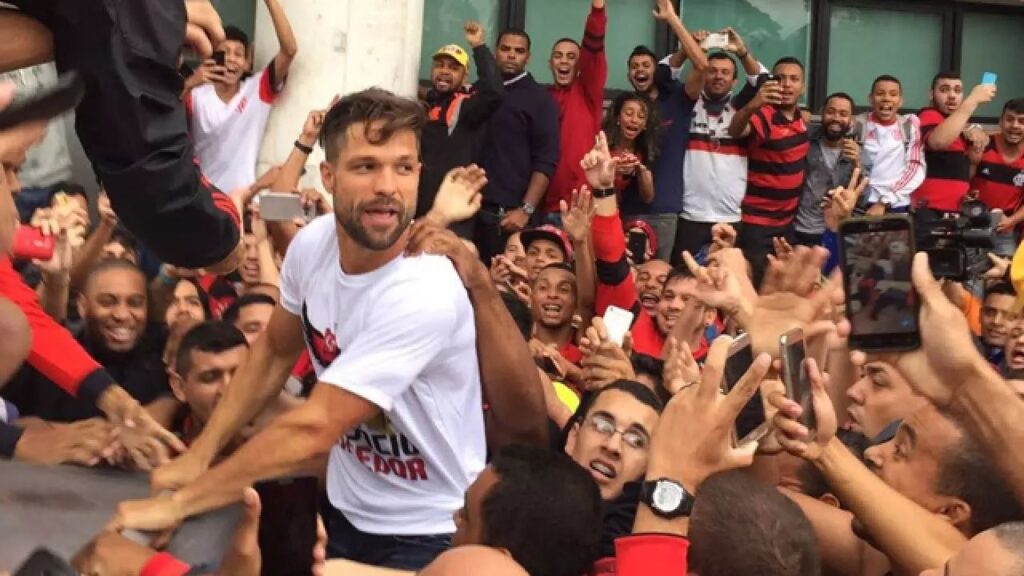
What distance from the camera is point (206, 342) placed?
4102 millimetres

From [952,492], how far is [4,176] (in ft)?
6.64

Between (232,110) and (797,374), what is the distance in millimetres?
5298

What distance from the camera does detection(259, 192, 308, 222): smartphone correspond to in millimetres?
4781

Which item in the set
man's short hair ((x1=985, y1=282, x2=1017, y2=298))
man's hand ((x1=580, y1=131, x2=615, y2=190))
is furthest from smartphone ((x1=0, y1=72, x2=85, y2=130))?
man's short hair ((x1=985, y1=282, x2=1017, y2=298))

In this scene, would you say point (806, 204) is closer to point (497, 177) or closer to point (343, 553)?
point (497, 177)

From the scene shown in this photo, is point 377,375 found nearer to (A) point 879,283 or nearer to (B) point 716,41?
(A) point 879,283

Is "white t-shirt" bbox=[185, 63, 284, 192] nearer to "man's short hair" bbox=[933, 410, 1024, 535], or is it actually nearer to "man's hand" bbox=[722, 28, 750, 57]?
"man's hand" bbox=[722, 28, 750, 57]

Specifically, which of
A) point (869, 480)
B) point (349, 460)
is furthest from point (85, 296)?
point (869, 480)

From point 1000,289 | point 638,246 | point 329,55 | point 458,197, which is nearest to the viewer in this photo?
point 458,197

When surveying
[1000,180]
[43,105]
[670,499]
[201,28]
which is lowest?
[670,499]

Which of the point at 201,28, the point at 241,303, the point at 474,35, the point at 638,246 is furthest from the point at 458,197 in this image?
the point at 474,35

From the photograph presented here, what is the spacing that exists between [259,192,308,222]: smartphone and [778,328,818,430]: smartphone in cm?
249

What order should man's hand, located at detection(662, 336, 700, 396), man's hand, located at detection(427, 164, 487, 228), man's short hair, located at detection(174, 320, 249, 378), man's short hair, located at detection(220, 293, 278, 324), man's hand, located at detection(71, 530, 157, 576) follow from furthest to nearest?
man's short hair, located at detection(220, 293, 278, 324) → man's short hair, located at detection(174, 320, 249, 378) → man's hand, located at detection(427, 164, 487, 228) → man's hand, located at detection(662, 336, 700, 396) → man's hand, located at detection(71, 530, 157, 576)

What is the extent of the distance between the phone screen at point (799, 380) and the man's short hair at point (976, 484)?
36cm
